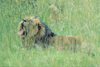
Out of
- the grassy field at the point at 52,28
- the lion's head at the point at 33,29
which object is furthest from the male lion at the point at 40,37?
the grassy field at the point at 52,28

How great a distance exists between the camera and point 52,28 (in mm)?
6465

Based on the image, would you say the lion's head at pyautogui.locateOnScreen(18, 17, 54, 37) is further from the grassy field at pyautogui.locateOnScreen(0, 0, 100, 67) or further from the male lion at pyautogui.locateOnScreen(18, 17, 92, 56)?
the grassy field at pyautogui.locateOnScreen(0, 0, 100, 67)

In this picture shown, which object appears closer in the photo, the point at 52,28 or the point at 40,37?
the point at 40,37

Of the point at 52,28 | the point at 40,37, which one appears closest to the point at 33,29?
the point at 40,37

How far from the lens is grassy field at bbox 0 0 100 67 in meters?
3.66

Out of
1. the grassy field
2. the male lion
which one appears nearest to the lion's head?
the male lion

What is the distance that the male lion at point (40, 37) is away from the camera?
4942mm

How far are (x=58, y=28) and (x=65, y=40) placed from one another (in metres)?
1.56

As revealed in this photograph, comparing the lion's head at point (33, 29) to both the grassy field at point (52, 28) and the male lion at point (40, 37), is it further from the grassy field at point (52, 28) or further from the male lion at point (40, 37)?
the grassy field at point (52, 28)

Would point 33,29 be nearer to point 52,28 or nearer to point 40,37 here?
point 40,37

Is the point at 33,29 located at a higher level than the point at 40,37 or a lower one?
higher

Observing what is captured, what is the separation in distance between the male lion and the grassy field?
9.8 inches

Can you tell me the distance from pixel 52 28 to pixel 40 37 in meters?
1.36

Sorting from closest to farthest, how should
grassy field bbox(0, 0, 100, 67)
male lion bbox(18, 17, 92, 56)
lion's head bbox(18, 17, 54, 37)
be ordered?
grassy field bbox(0, 0, 100, 67), male lion bbox(18, 17, 92, 56), lion's head bbox(18, 17, 54, 37)
